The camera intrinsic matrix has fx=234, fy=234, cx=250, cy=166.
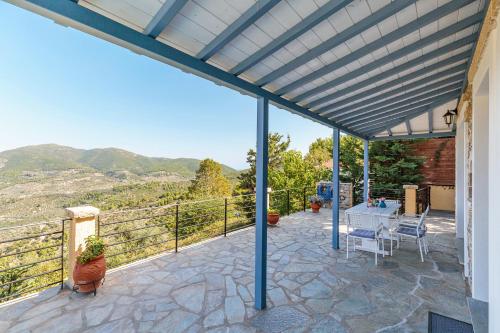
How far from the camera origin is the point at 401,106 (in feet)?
14.8

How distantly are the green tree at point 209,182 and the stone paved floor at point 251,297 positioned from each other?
16.3m

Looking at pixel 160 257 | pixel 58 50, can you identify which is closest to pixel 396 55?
Answer: pixel 160 257

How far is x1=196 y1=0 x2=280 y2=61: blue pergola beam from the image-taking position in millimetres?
1581

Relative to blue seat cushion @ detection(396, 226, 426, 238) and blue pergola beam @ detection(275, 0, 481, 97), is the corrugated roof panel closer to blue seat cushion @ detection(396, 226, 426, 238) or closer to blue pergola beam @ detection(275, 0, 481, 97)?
blue pergola beam @ detection(275, 0, 481, 97)

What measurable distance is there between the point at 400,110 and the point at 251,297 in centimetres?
452

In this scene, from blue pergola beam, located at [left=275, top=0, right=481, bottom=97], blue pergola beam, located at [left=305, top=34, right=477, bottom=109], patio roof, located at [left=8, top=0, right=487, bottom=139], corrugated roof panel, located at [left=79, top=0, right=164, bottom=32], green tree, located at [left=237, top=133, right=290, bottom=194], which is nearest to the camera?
corrugated roof panel, located at [left=79, top=0, right=164, bottom=32]

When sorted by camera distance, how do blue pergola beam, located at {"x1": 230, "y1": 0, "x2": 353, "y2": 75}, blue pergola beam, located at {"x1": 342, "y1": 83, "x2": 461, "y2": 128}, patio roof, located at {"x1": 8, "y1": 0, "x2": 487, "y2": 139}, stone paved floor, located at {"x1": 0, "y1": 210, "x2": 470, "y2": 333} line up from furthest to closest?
blue pergola beam, located at {"x1": 342, "y1": 83, "x2": 461, "y2": 128} → stone paved floor, located at {"x1": 0, "y1": 210, "x2": 470, "y2": 333} → blue pergola beam, located at {"x1": 230, "y1": 0, "x2": 353, "y2": 75} → patio roof, located at {"x1": 8, "y1": 0, "x2": 487, "y2": 139}

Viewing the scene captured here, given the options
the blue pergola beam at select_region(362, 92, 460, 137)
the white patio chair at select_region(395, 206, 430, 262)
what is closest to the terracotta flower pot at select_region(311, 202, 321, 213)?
the blue pergola beam at select_region(362, 92, 460, 137)

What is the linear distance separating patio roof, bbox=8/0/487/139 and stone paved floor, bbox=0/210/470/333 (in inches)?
94.7

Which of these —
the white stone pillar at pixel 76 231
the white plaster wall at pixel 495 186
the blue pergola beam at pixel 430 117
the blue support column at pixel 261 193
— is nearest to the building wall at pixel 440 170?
the blue pergola beam at pixel 430 117

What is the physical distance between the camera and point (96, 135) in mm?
20969

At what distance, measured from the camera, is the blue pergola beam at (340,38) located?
1.78 metres

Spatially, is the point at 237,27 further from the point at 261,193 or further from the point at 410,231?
the point at 410,231

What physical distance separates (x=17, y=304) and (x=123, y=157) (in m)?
Answer: 19.2
